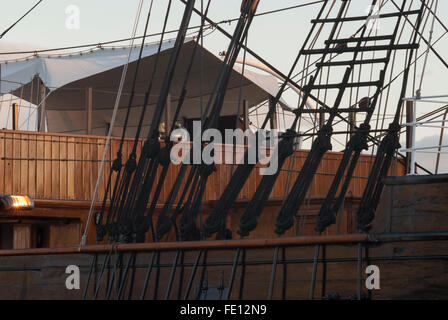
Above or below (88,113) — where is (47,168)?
below

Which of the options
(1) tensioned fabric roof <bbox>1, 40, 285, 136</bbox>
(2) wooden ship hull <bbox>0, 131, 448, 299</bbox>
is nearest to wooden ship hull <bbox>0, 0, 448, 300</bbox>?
(2) wooden ship hull <bbox>0, 131, 448, 299</bbox>

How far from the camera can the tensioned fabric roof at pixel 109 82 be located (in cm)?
1612

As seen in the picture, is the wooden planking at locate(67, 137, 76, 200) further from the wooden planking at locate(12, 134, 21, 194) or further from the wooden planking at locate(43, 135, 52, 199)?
the wooden planking at locate(12, 134, 21, 194)

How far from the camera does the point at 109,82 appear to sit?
17.2 metres

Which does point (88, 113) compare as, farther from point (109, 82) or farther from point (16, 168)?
point (109, 82)

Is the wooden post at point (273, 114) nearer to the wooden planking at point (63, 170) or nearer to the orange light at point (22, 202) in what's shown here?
the wooden planking at point (63, 170)

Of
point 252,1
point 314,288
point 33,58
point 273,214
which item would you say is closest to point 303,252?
point 314,288

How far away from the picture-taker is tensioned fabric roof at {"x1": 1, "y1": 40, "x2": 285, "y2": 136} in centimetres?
1612

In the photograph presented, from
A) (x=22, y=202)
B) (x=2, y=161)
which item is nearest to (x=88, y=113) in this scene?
(x=2, y=161)

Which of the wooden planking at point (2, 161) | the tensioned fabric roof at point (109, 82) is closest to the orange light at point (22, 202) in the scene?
the wooden planking at point (2, 161)

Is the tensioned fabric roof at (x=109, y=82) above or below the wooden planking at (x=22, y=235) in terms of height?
above
